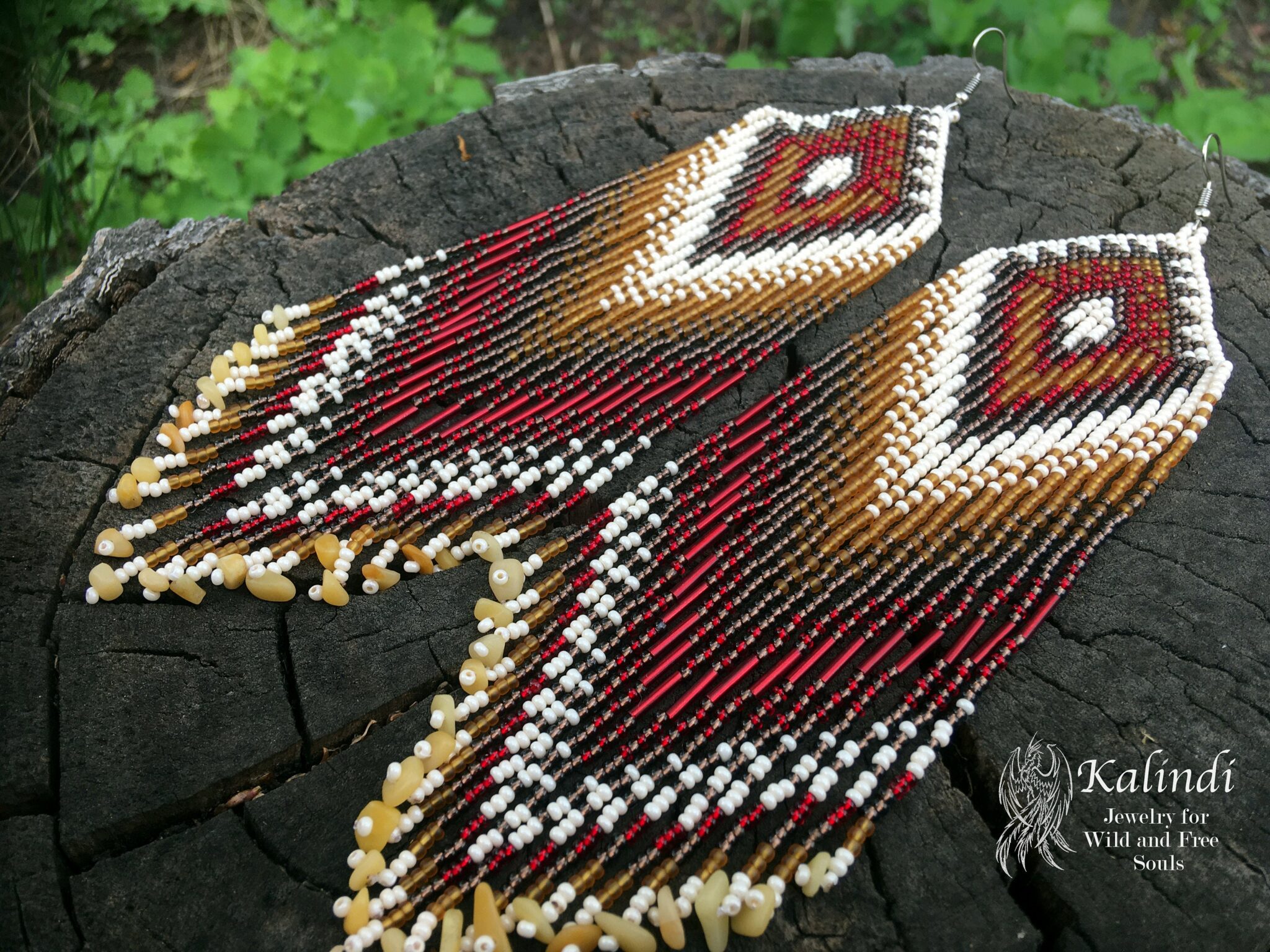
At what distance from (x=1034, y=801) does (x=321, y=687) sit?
57.3 inches

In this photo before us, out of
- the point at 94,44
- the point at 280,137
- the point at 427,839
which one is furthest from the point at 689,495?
the point at 94,44

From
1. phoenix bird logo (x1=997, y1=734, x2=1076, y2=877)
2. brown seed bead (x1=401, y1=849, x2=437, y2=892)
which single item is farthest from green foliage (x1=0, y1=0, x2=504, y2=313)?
phoenix bird logo (x1=997, y1=734, x2=1076, y2=877)

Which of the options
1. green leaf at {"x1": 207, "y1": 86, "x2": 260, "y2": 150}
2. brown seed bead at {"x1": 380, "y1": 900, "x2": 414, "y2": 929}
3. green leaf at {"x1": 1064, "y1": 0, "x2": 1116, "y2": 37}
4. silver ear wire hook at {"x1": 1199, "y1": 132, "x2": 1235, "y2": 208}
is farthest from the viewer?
green leaf at {"x1": 1064, "y1": 0, "x2": 1116, "y2": 37}

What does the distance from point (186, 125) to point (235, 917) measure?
3.79 m

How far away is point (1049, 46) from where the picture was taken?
4.12 meters

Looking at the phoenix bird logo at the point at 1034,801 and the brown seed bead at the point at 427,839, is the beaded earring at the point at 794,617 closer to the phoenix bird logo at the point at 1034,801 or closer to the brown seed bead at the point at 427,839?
the brown seed bead at the point at 427,839

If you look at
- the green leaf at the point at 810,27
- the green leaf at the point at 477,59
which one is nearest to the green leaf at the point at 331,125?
the green leaf at the point at 477,59

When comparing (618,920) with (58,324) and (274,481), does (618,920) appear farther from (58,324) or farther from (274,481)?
(58,324)

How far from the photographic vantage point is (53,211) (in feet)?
12.3

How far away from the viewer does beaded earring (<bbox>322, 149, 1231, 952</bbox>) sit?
6.14 ft

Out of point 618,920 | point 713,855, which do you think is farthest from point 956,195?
point 618,920

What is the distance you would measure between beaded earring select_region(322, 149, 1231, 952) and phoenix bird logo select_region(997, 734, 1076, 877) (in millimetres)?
140

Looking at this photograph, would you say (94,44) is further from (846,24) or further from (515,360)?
(846,24)

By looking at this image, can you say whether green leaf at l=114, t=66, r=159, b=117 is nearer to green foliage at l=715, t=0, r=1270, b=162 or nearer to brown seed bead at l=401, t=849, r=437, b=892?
green foliage at l=715, t=0, r=1270, b=162
